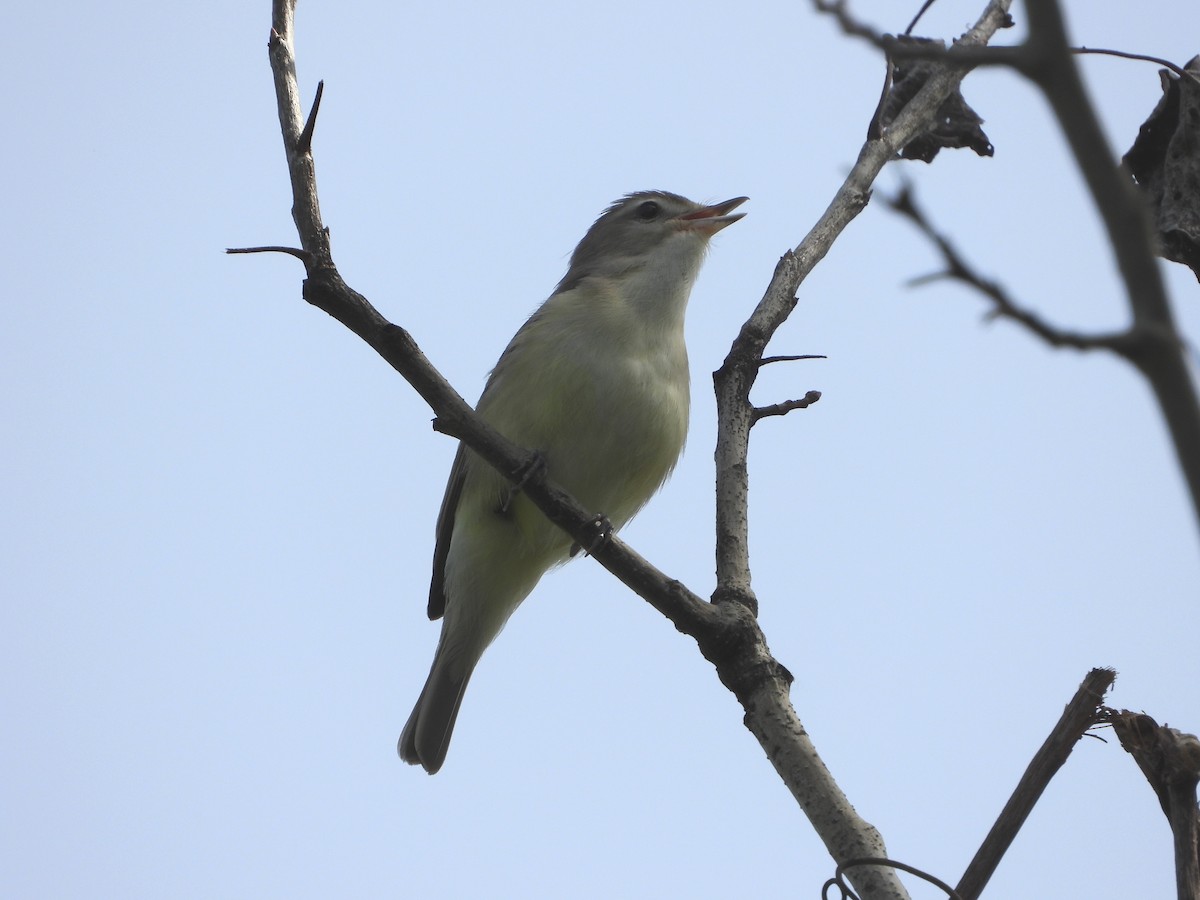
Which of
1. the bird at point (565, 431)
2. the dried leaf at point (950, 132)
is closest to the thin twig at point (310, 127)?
the bird at point (565, 431)

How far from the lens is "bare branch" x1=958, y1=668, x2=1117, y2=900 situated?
2.47 metres

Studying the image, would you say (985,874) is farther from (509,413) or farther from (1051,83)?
(509,413)

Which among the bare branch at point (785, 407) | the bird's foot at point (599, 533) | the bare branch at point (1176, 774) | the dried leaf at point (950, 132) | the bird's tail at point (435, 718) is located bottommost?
the bare branch at point (1176, 774)

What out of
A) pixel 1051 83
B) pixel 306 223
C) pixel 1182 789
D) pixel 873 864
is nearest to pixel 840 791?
pixel 873 864

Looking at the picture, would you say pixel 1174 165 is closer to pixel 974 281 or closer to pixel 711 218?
pixel 711 218

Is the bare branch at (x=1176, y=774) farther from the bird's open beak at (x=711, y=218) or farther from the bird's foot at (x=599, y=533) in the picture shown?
the bird's open beak at (x=711, y=218)

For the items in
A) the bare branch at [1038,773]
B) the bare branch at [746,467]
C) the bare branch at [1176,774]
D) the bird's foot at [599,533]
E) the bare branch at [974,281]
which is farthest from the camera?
the bird's foot at [599,533]

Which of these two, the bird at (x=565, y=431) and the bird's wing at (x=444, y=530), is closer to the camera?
the bird at (x=565, y=431)

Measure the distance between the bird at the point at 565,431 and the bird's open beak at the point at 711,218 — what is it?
0.04ft

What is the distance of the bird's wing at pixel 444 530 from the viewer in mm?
6258

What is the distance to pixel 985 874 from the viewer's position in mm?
2508

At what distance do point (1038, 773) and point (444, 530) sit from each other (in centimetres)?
427

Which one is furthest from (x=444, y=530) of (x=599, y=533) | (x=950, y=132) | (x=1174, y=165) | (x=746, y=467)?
(x=1174, y=165)

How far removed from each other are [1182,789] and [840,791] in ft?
3.08
